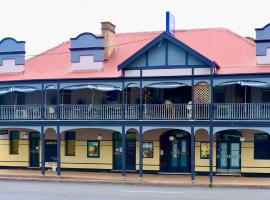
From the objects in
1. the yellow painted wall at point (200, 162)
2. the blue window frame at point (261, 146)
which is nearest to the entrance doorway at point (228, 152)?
the yellow painted wall at point (200, 162)

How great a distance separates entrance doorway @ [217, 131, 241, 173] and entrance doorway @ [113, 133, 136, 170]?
17.4 feet

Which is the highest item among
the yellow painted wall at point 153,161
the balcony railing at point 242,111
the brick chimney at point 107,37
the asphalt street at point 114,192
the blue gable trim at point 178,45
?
the brick chimney at point 107,37

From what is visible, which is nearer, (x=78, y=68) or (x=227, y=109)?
(x=227, y=109)

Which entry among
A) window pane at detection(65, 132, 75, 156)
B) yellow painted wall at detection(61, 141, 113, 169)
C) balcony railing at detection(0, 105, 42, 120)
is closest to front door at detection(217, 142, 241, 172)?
yellow painted wall at detection(61, 141, 113, 169)

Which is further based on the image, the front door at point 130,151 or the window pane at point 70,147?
the window pane at point 70,147

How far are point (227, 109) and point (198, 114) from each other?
161 cm

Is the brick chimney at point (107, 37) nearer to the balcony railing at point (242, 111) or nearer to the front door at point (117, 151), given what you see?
the front door at point (117, 151)

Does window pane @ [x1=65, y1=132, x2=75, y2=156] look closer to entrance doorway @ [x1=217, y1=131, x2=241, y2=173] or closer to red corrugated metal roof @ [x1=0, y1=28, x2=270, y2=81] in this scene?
red corrugated metal roof @ [x1=0, y1=28, x2=270, y2=81]

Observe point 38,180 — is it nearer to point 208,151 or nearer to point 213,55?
point 208,151

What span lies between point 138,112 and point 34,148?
8604 millimetres

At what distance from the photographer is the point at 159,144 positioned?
29.8m

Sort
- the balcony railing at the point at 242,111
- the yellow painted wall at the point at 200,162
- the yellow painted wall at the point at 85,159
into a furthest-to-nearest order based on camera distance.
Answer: the yellow painted wall at the point at 85,159, the yellow painted wall at the point at 200,162, the balcony railing at the point at 242,111

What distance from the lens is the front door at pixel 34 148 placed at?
32.2 meters

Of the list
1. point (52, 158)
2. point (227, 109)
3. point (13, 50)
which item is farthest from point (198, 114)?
point (13, 50)
